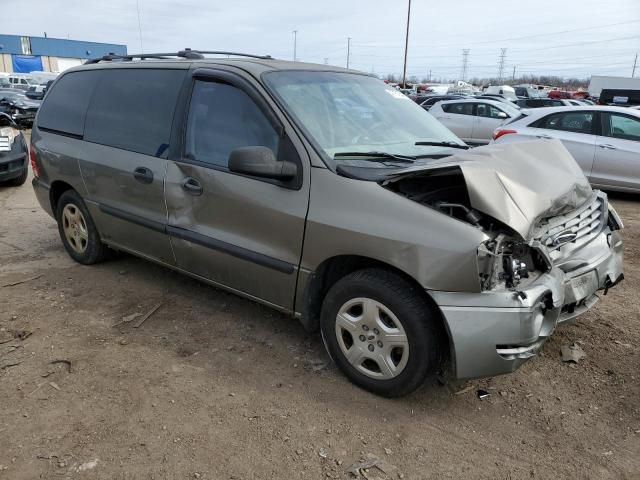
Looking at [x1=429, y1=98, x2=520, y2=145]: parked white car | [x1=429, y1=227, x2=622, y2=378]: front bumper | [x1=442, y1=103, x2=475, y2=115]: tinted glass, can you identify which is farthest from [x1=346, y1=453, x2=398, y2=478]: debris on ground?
[x1=442, y1=103, x2=475, y2=115]: tinted glass

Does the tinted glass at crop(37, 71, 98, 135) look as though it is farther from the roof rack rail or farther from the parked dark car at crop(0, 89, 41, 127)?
the parked dark car at crop(0, 89, 41, 127)

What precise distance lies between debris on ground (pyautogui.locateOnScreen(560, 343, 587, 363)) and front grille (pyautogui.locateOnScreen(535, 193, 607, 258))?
76 cm

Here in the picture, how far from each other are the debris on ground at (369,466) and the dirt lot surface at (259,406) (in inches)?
0.6

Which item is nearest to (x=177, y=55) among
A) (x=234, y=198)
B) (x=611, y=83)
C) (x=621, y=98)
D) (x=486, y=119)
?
(x=234, y=198)

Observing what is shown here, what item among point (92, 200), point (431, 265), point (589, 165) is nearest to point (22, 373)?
point (92, 200)

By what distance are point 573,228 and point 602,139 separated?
5775 millimetres

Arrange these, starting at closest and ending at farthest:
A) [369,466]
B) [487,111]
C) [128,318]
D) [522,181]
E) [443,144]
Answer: [369,466] < [522,181] < [443,144] < [128,318] < [487,111]

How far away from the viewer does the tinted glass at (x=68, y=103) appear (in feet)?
14.9

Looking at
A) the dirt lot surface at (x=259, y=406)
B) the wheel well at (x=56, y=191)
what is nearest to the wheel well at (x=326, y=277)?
the dirt lot surface at (x=259, y=406)

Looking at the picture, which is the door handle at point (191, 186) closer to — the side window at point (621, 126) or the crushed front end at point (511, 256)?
the crushed front end at point (511, 256)

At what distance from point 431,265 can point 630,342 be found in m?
1.96

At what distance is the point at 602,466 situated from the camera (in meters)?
2.45

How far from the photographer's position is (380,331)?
2783 mm

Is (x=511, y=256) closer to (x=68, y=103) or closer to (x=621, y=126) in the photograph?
(x=68, y=103)
